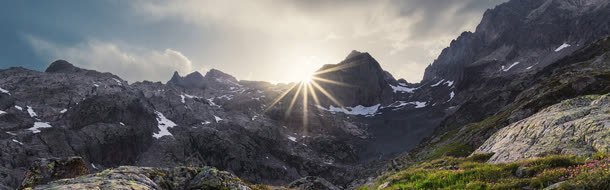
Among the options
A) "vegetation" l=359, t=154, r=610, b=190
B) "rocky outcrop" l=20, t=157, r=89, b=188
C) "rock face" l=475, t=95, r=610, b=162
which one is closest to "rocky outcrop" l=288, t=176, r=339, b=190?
"rock face" l=475, t=95, r=610, b=162

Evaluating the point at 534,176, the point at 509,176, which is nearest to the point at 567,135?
the point at 509,176

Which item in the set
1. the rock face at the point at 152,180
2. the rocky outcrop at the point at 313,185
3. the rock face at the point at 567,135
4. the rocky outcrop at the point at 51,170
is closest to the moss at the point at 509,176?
the rock face at the point at 567,135

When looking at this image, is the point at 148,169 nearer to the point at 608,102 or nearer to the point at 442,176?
the point at 442,176

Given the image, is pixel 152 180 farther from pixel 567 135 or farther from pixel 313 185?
pixel 313 185

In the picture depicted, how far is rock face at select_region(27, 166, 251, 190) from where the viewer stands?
62.7ft

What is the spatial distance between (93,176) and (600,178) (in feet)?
67.5

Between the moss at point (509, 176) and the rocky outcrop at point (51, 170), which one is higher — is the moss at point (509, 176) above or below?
below

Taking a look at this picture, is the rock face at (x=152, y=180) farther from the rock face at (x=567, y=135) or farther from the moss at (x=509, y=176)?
the rock face at (x=567, y=135)

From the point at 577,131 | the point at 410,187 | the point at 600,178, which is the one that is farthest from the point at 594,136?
the point at 600,178

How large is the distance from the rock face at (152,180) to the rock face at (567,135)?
19758 millimetres

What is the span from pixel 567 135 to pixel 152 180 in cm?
2739

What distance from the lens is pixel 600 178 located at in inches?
544

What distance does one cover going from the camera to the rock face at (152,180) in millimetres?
19109

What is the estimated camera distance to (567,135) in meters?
30.6
